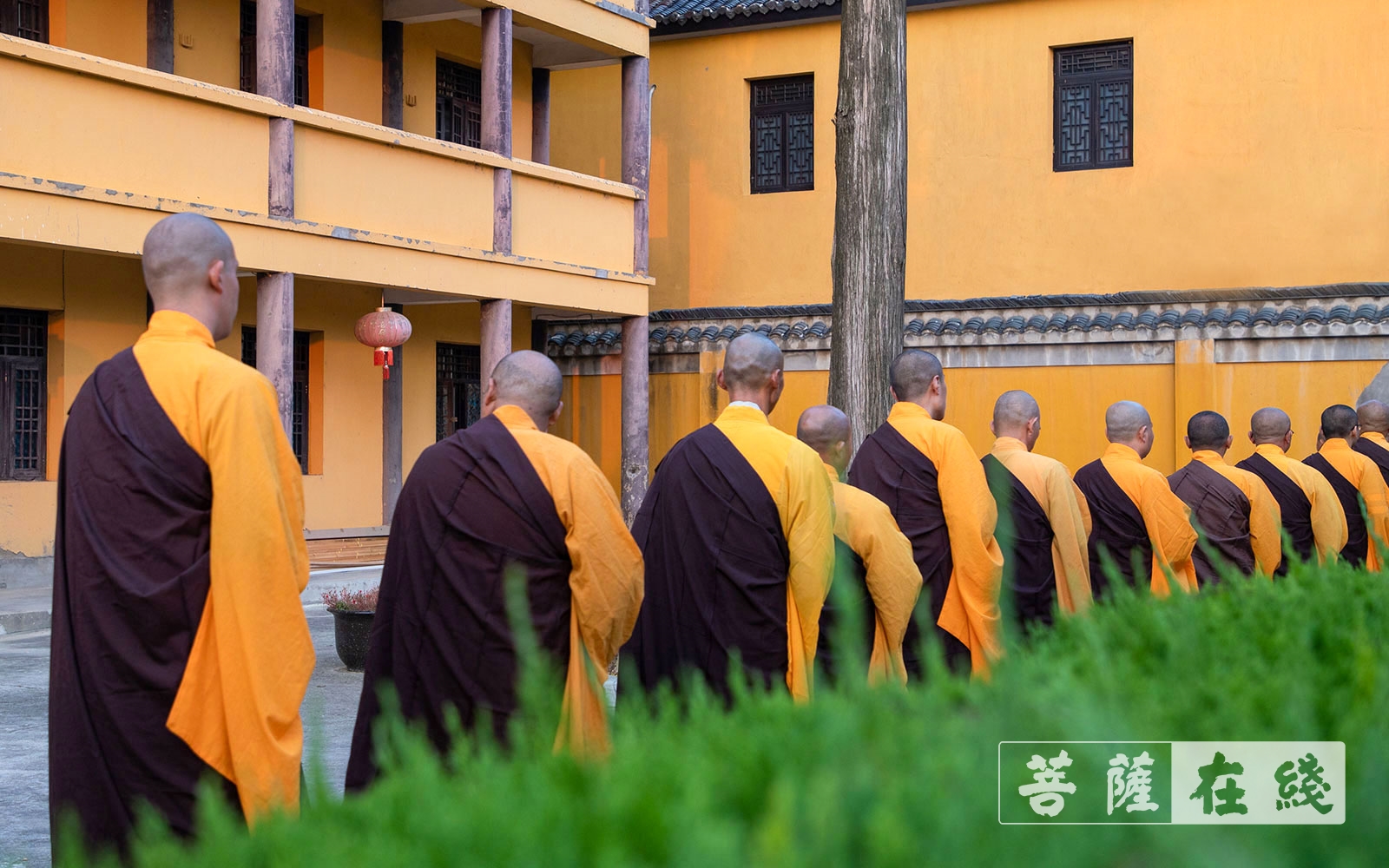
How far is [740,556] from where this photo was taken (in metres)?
4.69

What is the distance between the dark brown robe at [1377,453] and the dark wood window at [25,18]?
10.6 metres

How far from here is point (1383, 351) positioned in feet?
40.9

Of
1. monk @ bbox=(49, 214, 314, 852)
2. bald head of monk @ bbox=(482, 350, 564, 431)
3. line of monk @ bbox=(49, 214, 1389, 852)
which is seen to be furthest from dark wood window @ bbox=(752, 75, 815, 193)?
monk @ bbox=(49, 214, 314, 852)

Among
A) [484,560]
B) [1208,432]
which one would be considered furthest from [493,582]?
[1208,432]

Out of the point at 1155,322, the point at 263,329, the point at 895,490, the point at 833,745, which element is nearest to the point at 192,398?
the point at 833,745

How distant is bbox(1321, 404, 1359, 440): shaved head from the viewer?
9414mm

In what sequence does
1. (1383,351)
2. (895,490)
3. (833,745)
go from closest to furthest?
(833,745)
(895,490)
(1383,351)

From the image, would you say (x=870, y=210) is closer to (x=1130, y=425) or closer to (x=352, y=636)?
(x=1130, y=425)

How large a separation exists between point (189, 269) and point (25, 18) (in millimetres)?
9551

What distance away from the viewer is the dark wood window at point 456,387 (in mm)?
16062

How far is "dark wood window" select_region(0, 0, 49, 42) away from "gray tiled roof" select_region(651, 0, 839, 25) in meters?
6.98

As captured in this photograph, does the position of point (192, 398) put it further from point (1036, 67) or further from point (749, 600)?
point (1036, 67)

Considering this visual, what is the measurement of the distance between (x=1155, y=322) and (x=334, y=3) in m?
8.58

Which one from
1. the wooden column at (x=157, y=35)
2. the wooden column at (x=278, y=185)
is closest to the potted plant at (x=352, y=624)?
the wooden column at (x=278, y=185)
